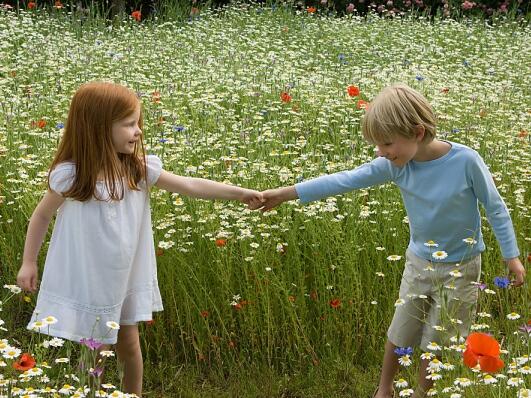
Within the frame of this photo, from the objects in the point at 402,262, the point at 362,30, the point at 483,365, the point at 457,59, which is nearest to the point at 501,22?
the point at 362,30

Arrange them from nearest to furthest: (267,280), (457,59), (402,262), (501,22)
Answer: (267,280), (402,262), (457,59), (501,22)

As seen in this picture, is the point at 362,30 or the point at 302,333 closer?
the point at 302,333

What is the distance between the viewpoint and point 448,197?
2916 mm

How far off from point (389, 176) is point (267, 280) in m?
0.64

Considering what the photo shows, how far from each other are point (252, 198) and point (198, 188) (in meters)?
0.23

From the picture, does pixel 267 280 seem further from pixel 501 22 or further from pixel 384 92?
pixel 501 22

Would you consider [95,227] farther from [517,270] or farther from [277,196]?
[517,270]

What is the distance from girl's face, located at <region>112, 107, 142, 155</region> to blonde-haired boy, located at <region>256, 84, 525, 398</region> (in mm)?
624

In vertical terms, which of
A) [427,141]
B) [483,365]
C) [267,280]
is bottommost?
[267,280]

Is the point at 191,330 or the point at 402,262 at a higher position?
the point at 402,262

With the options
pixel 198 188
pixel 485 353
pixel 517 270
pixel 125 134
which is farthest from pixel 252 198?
pixel 485 353

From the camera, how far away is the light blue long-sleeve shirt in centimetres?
289

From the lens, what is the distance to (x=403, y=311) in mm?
3078

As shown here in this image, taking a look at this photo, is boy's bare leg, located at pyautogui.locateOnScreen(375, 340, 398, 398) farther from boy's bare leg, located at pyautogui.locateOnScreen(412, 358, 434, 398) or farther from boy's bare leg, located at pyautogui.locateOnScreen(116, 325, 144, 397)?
boy's bare leg, located at pyautogui.locateOnScreen(116, 325, 144, 397)
